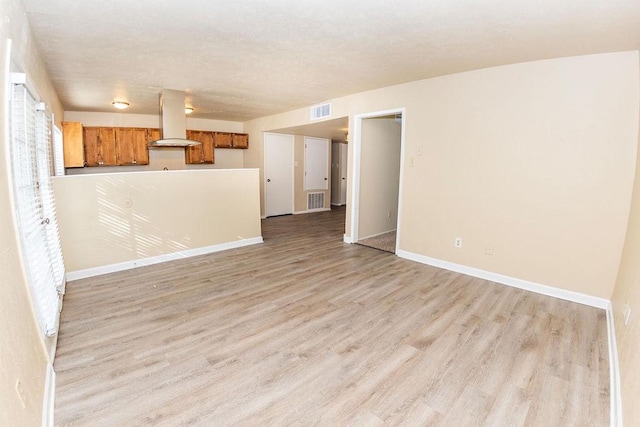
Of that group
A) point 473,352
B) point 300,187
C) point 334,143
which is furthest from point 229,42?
point 334,143

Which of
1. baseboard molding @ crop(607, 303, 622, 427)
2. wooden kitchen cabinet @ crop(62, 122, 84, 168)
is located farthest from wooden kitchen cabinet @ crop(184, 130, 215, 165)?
baseboard molding @ crop(607, 303, 622, 427)

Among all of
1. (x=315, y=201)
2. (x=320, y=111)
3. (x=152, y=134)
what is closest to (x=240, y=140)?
(x=152, y=134)

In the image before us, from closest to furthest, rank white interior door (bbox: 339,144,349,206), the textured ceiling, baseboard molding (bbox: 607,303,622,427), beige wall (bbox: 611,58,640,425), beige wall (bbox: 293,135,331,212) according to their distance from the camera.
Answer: beige wall (bbox: 611,58,640,425)
baseboard molding (bbox: 607,303,622,427)
the textured ceiling
beige wall (bbox: 293,135,331,212)
white interior door (bbox: 339,144,349,206)

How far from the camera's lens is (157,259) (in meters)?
4.17

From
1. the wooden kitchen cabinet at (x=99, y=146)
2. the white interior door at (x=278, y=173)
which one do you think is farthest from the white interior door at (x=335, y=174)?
the wooden kitchen cabinet at (x=99, y=146)

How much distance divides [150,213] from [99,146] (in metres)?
3.02

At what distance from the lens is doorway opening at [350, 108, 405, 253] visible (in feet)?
16.6

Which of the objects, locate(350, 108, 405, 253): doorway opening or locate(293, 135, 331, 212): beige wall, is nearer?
locate(350, 108, 405, 253): doorway opening

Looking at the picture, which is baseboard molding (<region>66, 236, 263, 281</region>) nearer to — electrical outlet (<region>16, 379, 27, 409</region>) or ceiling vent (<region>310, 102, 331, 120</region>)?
ceiling vent (<region>310, 102, 331, 120</region>)

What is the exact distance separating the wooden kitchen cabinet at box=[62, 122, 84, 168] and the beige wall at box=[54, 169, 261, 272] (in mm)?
2661

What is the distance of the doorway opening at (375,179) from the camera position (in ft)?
16.6

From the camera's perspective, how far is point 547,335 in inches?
99.0

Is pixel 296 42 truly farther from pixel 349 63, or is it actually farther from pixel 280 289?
pixel 280 289

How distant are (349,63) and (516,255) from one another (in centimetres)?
284
